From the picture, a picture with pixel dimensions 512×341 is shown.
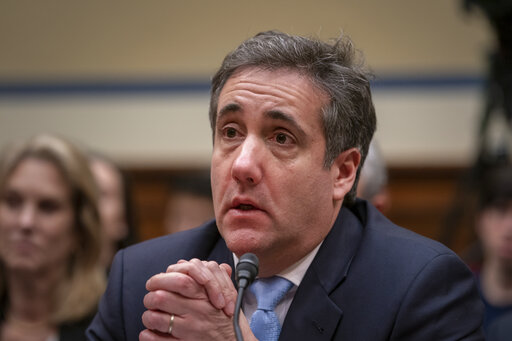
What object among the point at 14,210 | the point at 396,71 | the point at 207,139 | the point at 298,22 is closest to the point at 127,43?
the point at 207,139

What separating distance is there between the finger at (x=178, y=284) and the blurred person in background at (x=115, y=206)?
220 centimetres

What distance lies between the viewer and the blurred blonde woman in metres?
3.20

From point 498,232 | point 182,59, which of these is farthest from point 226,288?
point 182,59

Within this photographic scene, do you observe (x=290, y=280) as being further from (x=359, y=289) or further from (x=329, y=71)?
(x=329, y=71)

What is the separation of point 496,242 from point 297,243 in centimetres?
207

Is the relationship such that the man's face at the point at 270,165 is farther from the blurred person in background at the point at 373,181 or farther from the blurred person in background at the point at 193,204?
the blurred person in background at the point at 193,204

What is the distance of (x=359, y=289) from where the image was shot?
2018 mm

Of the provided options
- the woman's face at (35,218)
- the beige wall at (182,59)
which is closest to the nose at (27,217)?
the woman's face at (35,218)

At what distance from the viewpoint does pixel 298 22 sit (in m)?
6.04

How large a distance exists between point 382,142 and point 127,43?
2.26m

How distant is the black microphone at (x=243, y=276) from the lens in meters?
1.71

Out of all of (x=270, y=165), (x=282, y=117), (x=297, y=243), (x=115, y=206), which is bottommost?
(x=115, y=206)

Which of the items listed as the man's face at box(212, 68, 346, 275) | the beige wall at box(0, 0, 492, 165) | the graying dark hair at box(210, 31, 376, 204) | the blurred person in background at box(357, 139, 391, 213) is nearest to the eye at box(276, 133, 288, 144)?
the man's face at box(212, 68, 346, 275)

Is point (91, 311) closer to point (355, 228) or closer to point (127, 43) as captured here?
point (355, 228)
